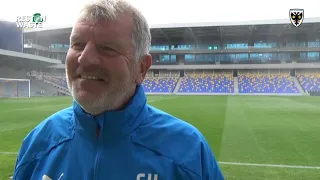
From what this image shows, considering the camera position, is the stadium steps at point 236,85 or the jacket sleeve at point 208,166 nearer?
the jacket sleeve at point 208,166

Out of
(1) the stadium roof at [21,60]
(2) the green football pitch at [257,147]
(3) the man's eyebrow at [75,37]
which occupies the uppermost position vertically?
(1) the stadium roof at [21,60]

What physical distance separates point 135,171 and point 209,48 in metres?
48.4

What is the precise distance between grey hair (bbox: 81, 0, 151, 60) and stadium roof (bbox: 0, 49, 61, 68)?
1348 inches

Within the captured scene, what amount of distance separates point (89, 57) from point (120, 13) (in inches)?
7.7

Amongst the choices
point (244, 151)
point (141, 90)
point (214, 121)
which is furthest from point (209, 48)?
point (141, 90)

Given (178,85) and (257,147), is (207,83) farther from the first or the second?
(257,147)

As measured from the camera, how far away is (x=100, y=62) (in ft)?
3.89

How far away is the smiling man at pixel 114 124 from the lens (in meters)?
1.21

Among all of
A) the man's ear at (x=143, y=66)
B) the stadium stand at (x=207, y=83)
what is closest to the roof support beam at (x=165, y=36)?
the stadium stand at (x=207, y=83)

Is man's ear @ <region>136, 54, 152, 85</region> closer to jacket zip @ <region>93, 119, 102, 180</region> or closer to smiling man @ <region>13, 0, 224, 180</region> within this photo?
smiling man @ <region>13, 0, 224, 180</region>

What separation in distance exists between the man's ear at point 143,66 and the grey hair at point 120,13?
0.02 meters

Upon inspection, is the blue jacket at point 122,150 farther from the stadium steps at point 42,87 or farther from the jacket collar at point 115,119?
the stadium steps at point 42,87

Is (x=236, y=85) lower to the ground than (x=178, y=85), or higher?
lower

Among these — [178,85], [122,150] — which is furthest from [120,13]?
[178,85]
